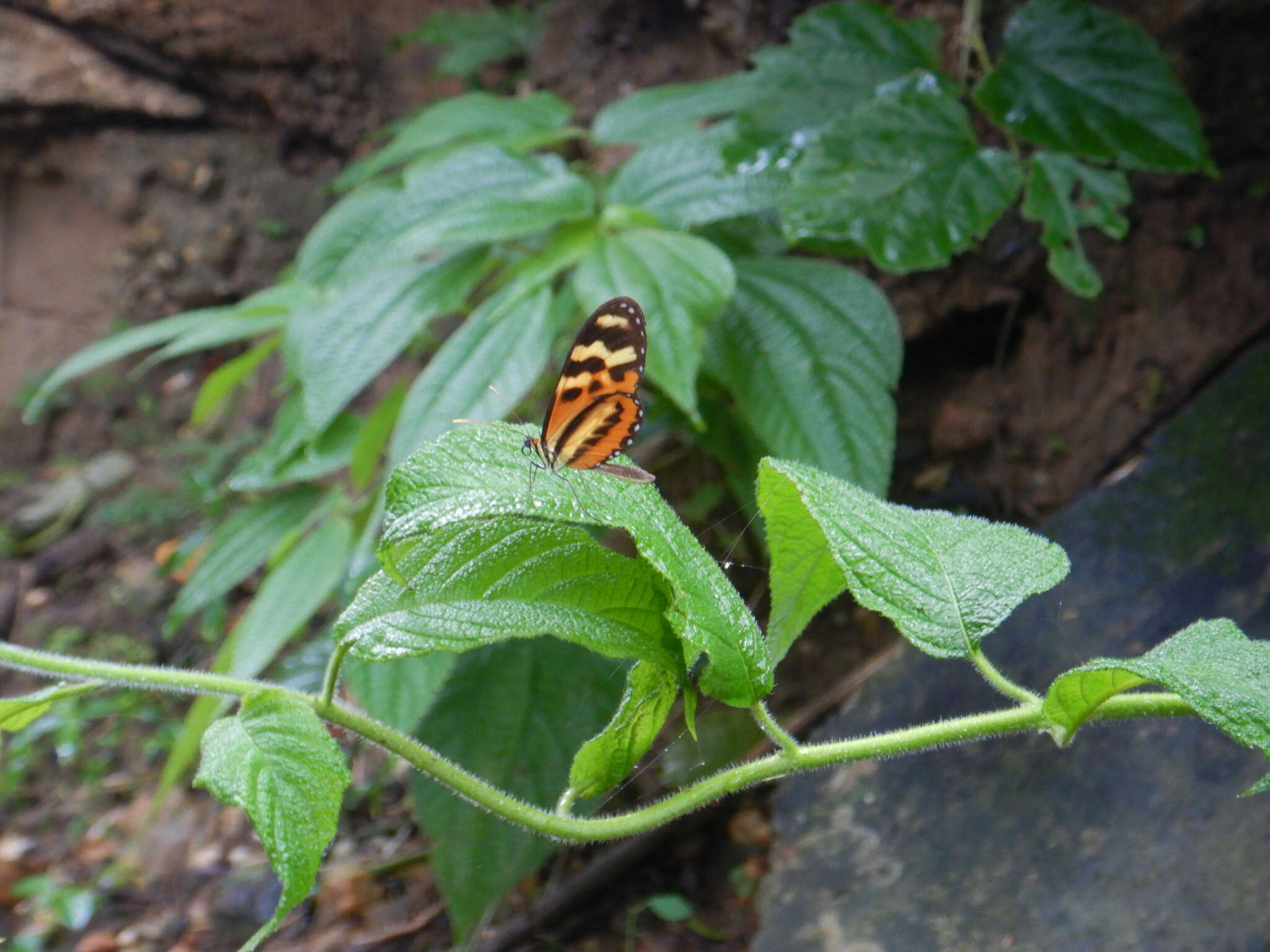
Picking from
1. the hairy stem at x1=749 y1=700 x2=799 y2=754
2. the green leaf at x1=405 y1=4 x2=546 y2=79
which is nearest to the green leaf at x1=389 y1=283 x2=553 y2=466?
the hairy stem at x1=749 y1=700 x2=799 y2=754

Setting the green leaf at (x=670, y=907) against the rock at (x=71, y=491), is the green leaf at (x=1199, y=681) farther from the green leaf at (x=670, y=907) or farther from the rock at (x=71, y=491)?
the rock at (x=71, y=491)

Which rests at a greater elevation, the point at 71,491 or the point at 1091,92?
the point at 1091,92

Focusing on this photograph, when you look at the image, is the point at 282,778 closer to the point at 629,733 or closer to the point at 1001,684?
the point at 629,733

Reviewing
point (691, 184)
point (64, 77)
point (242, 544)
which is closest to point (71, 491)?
point (64, 77)

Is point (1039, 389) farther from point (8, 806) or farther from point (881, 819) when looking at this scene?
point (8, 806)

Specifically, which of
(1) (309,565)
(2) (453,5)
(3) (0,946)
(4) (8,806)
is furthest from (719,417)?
(2) (453,5)

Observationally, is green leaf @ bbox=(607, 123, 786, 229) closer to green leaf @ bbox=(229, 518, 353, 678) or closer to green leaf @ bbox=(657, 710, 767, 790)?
green leaf @ bbox=(229, 518, 353, 678)
